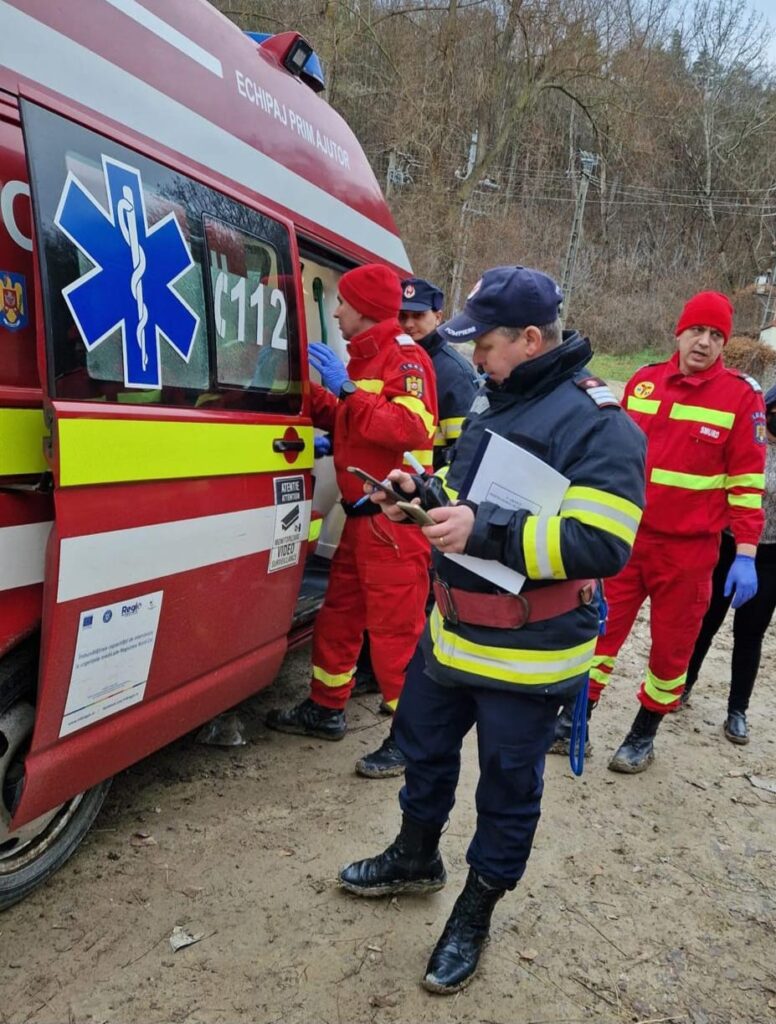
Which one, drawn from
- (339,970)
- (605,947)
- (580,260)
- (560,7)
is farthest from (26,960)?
(580,260)

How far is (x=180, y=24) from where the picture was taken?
8.36 ft

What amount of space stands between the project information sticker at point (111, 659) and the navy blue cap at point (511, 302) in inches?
43.5

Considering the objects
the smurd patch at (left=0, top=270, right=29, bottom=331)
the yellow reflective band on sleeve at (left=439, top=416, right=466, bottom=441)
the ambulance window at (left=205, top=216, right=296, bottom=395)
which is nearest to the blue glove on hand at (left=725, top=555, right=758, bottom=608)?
the yellow reflective band on sleeve at (left=439, top=416, right=466, bottom=441)

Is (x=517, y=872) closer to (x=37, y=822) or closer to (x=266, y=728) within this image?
(x=37, y=822)

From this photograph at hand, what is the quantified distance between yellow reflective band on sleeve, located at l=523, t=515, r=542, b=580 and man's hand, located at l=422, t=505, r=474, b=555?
127mm

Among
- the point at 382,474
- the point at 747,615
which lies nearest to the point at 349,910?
the point at 382,474

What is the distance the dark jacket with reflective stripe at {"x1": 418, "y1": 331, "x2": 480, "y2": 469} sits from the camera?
4.09 meters

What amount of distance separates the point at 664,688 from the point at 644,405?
47.8 inches

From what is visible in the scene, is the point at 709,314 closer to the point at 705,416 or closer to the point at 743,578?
the point at 705,416

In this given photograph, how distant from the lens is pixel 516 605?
1.91 metres

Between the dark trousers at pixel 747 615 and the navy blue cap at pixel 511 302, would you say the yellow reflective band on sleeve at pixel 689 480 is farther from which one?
the navy blue cap at pixel 511 302

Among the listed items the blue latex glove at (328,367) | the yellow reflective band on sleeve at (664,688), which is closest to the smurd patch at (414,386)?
the blue latex glove at (328,367)

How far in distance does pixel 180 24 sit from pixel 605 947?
3128 mm

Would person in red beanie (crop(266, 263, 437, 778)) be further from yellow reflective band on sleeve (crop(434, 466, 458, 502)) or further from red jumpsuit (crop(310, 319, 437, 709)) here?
yellow reflective band on sleeve (crop(434, 466, 458, 502))
